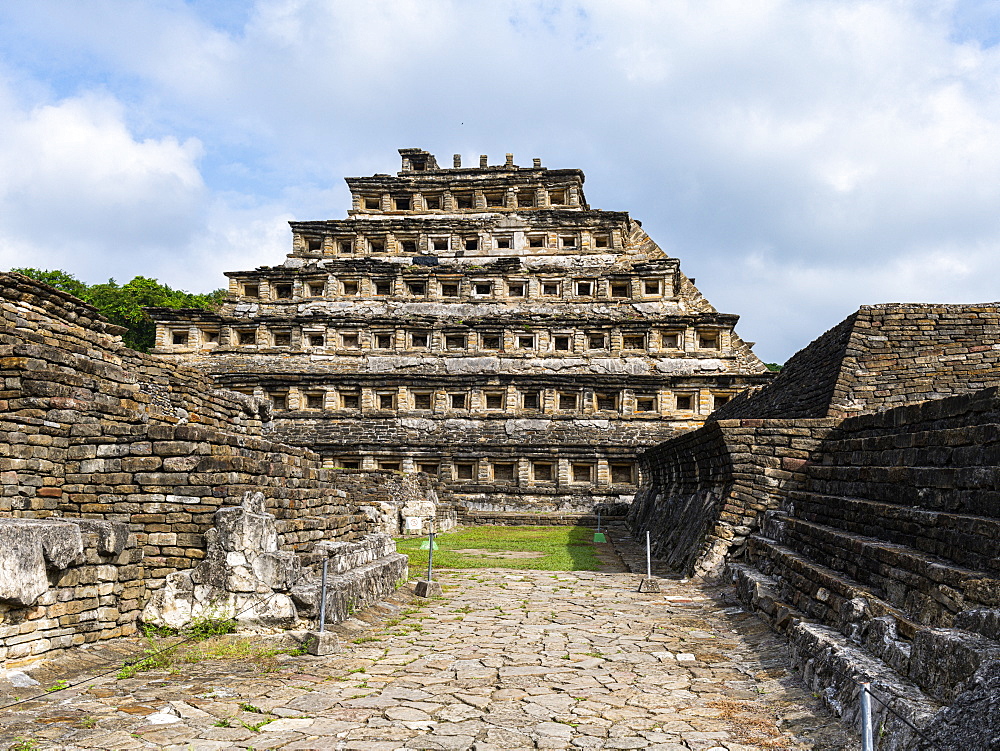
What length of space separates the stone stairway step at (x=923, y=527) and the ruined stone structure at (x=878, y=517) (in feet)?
0.06

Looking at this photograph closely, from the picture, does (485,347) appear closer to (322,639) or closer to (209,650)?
(322,639)

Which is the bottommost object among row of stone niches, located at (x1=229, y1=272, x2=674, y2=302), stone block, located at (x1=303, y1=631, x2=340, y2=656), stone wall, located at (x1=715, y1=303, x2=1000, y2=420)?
stone block, located at (x1=303, y1=631, x2=340, y2=656)

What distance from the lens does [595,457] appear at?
29234 mm

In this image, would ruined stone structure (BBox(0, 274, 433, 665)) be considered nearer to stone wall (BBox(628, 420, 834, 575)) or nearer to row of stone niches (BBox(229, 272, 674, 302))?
stone wall (BBox(628, 420, 834, 575))

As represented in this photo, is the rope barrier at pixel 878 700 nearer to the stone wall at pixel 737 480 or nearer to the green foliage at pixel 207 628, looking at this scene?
the green foliage at pixel 207 628

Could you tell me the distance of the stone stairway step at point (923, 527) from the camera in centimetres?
513

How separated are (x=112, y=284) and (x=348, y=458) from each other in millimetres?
30884

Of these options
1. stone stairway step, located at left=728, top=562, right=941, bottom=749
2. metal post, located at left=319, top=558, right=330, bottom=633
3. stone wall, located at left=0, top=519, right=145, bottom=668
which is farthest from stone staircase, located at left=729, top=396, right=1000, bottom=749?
stone wall, located at left=0, top=519, right=145, bottom=668

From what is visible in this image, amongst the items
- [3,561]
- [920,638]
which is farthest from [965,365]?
[3,561]

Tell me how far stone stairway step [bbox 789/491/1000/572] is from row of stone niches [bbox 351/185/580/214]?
3067 centimetres

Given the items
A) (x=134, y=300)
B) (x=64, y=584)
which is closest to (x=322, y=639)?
(x=64, y=584)

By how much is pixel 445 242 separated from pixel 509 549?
22.5m

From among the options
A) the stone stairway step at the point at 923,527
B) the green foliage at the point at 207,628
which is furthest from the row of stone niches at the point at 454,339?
the green foliage at the point at 207,628

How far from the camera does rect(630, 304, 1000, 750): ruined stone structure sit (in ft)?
14.4
